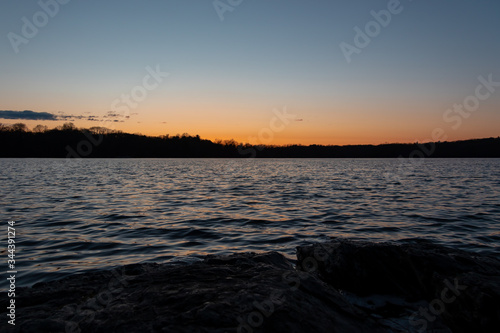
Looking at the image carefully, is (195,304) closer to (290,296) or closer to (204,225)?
(290,296)

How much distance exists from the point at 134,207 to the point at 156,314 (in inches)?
552

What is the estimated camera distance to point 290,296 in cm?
369

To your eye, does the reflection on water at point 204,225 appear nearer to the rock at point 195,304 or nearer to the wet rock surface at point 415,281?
the wet rock surface at point 415,281

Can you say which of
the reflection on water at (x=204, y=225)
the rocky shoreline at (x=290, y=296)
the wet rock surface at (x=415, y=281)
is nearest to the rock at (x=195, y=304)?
the rocky shoreline at (x=290, y=296)

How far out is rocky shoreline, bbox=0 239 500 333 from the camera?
126 inches

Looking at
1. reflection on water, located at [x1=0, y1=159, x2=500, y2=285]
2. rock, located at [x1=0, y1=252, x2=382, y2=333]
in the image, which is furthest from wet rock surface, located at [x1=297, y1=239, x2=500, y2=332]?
reflection on water, located at [x1=0, y1=159, x2=500, y2=285]

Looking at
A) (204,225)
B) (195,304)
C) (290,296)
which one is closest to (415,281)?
(290,296)

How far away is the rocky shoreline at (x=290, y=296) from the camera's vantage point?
3213 mm

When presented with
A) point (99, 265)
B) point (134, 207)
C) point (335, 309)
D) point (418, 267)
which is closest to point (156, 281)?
point (335, 309)

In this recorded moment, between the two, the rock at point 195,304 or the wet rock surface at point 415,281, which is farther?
the wet rock surface at point 415,281

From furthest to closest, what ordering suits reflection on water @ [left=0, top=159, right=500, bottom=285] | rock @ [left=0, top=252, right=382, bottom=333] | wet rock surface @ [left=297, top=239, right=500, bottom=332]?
reflection on water @ [left=0, top=159, right=500, bottom=285] < wet rock surface @ [left=297, top=239, right=500, bottom=332] < rock @ [left=0, top=252, right=382, bottom=333]

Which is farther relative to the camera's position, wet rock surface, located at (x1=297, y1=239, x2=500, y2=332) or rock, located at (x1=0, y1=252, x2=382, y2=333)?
wet rock surface, located at (x1=297, y1=239, x2=500, y2=332)

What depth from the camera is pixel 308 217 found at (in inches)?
536

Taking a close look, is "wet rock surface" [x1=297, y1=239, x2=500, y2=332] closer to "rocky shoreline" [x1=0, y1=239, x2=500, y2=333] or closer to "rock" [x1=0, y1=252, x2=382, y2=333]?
"rocky shoreline" [x1=0, y1=239, x2=500, y2=333]
